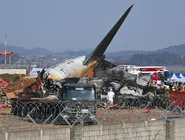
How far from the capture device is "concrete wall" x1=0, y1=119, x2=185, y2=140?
12.2m

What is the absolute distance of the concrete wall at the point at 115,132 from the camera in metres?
12.2

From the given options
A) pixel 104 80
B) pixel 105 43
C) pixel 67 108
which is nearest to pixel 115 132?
pixel 67 108

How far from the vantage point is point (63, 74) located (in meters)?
41.2

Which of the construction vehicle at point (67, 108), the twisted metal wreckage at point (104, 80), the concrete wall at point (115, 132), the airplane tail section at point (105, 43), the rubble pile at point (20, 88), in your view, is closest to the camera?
the concrete wall at point (115, 132)

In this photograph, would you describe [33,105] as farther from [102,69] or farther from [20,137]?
[102,69]

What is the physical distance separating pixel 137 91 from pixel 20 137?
2836cm

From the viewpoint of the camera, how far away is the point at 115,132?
14055mm

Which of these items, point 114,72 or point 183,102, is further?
point 114,72

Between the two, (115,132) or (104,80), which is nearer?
(115,132)

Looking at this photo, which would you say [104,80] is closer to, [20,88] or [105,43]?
[20,88]


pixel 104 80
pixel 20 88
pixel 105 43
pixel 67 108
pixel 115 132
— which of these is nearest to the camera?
pixel 115 132

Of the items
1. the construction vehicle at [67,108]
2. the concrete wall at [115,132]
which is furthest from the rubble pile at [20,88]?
the concrete wall at [115,132]

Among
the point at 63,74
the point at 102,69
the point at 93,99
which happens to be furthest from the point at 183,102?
the point at 102,69

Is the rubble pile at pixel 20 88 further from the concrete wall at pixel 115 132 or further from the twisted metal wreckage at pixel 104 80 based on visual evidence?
the concrete wall at pixel 115 132
